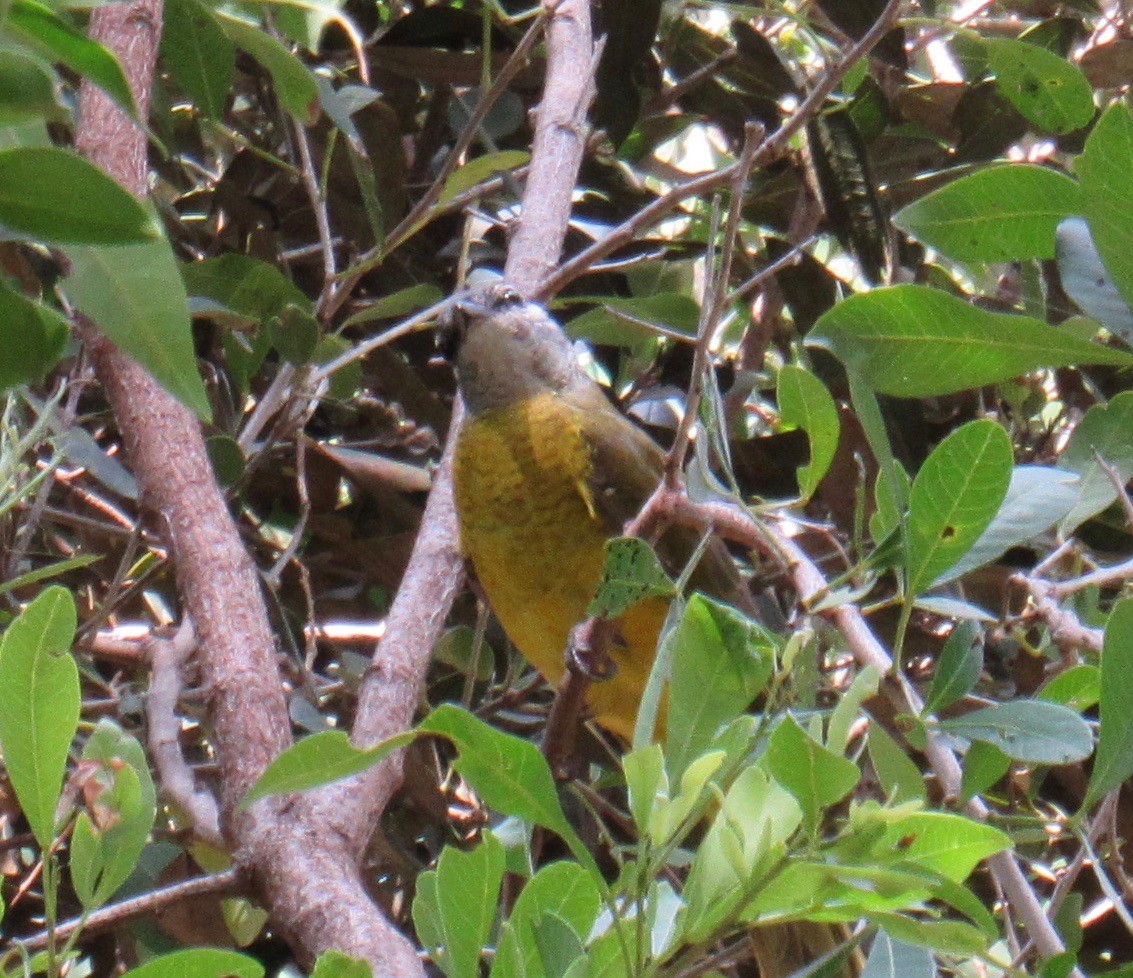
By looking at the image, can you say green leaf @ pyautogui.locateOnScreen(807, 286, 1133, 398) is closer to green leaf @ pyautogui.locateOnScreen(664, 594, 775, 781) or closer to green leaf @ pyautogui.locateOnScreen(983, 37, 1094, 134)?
green leaf @ pyautogui.locateOnScreen(664, 594, 775, 781)

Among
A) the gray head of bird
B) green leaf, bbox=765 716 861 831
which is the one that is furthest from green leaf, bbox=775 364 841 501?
the gray head of bird

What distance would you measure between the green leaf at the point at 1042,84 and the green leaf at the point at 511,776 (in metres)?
1.08

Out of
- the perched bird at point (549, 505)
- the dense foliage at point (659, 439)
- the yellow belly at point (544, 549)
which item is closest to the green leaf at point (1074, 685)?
the dense foliage at point (659, 439)

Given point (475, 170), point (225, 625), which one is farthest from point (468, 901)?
point (475, 170)

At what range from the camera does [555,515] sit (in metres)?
2.33

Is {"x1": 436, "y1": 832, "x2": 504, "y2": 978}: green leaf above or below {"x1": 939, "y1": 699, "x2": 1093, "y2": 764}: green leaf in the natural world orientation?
below

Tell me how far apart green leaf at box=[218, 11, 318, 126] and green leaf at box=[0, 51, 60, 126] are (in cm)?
54

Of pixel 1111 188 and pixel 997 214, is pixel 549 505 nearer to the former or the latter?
pixel 997 214

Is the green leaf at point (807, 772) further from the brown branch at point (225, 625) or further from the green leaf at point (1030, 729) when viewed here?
the brown branch at point (225, 625)

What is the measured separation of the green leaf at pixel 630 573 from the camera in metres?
1.03

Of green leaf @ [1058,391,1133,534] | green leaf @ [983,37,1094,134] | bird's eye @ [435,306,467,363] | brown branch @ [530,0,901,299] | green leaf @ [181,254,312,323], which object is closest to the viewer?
green leaf @ [1058,391,1133,534]

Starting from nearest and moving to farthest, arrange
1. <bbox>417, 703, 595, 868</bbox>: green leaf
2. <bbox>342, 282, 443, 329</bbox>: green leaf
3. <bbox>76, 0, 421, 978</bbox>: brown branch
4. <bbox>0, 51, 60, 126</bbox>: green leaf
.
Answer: <bbox>0, 51, 60, 126</bbox>: green leaf, <bbox>417, 703, 595, 868</bbox>: green leaf, <bbox>76, 0, 421, 978</bbox>: brown branch, <bbox>342, 282, 443, 329</bbox>: green leaf

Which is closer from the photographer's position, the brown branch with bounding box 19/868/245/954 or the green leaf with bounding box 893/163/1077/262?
the green leaf with bounding box 893/163/1077/262

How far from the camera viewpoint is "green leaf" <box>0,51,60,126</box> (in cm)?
60
